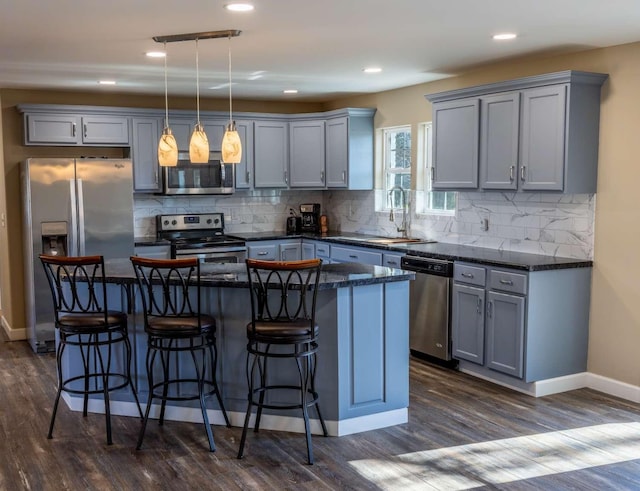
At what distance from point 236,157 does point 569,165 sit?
228 cm

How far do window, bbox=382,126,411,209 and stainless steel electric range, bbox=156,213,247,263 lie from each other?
5.32ft

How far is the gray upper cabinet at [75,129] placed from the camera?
6.49m

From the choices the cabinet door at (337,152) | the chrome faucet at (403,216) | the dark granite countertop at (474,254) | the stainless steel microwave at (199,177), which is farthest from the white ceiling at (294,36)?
the dark granite countertop at (474,254)

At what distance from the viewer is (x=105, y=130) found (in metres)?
6.77

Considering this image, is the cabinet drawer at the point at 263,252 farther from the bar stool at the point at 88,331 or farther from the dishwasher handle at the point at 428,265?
the bar stool at the point at 88,331

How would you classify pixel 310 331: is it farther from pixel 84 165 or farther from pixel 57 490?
pixel 84 165

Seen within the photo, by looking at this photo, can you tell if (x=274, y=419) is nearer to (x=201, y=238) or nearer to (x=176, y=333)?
(x=176, y=333)

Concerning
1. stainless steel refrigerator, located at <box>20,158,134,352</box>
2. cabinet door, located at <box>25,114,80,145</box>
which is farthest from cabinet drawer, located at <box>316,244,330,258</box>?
cabinet door, located at <box>25,114,80,145</box>

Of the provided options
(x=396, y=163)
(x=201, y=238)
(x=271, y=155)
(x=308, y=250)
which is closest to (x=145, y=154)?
(x=201, y=238)

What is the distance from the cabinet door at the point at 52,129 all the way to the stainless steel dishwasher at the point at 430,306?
3402 mm

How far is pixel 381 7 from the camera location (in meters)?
3.69

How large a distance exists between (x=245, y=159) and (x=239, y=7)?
12.6ft

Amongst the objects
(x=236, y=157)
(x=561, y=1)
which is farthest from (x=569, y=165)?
(x=236, y=157)

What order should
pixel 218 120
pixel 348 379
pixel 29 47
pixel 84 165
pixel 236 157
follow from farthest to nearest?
pixel 218 120 < pixel 84 165 < pixel 29 47 < pixel 236 157 < pixel 348 379
